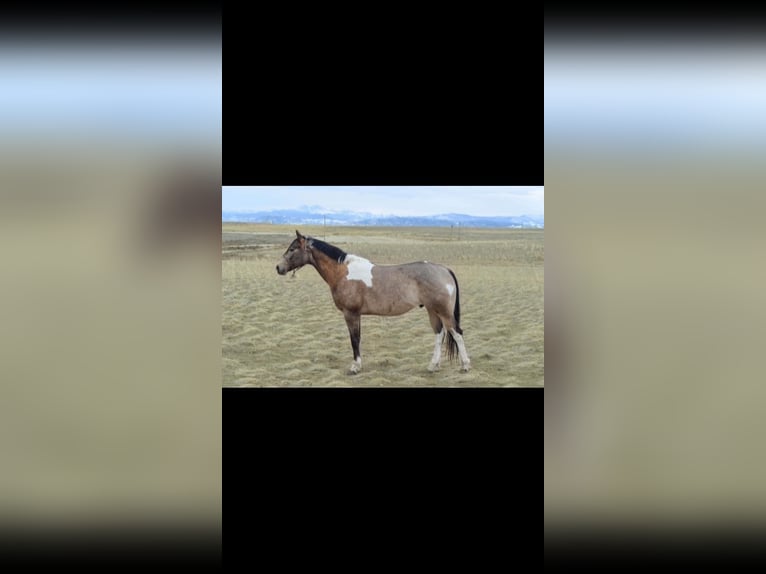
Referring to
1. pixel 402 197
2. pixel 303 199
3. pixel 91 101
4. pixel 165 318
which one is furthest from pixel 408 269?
pixel 91 101

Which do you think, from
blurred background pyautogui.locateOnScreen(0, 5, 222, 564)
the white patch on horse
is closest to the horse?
the white patch on horse

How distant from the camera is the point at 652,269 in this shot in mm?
3162

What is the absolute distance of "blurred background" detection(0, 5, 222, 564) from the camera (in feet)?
10.3

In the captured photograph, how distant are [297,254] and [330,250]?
158 millimetres

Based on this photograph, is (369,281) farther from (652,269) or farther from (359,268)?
(652,269)

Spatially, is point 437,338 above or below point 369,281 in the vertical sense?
below

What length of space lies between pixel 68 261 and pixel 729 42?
317cm

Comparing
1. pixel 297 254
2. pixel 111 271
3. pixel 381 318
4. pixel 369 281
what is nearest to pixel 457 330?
pixel 381 318

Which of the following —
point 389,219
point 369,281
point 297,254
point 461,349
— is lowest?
point 461,349

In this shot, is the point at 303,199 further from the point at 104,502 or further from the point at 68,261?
the point at 104,502

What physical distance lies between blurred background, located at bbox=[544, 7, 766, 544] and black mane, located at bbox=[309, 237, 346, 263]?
96cm

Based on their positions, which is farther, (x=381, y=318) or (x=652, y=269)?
(x=381, y=318)

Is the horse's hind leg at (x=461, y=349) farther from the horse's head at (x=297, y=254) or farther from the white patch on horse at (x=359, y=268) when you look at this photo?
the horse's head at (x=297, y=254)

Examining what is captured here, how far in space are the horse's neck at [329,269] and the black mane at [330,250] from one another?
0.01 m
